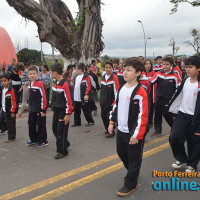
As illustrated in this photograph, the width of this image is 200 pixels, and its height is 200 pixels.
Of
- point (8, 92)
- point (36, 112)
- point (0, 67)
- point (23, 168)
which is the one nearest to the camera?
point (23, 168)

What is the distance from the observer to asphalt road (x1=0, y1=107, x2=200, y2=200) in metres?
3.19

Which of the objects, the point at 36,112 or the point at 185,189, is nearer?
the point at 185,189

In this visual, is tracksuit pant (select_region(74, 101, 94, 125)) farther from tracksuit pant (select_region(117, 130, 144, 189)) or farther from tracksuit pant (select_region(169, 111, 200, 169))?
tracksuit pant (select_region(117, 130, 144, 189))

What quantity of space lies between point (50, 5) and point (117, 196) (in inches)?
520

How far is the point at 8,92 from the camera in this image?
538 centimetres

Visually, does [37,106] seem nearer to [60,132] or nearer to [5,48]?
[60,132]

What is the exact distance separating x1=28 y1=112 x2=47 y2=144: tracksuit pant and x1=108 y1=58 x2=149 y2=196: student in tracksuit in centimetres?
236

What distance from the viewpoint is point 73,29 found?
49.3 ft

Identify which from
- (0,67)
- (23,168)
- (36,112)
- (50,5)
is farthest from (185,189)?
(50,5)

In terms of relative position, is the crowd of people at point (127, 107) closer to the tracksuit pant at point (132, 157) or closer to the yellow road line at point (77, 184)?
the tracksuit pant at point (132, 157)

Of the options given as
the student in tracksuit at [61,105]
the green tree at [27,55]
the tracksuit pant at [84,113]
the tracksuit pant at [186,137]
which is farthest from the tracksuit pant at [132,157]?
the green tree at [27,55]

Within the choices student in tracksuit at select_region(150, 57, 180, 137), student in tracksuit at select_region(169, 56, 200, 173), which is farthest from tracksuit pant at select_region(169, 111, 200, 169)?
student in tracksuit at select_region(150, 57, 180, 137)

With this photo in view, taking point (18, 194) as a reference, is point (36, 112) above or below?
above

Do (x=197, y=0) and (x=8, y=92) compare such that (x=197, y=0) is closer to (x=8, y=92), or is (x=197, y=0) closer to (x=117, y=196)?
(x=8, y=92)
